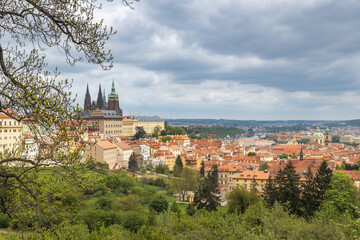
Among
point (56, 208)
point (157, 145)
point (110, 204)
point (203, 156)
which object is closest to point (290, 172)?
point (110, 204)

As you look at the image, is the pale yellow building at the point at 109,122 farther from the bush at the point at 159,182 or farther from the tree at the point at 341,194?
the tree at the point at 341,194

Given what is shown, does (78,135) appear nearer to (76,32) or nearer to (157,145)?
(76,32)

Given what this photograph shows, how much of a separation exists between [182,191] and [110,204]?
61.6 feet

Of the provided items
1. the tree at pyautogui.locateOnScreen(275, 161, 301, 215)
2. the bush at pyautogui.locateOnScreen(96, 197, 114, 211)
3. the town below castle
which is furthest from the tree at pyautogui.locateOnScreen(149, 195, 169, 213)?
the tree at pyautogui.locateOnScreen(275, 161, 301, 215)

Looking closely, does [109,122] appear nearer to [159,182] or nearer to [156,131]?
[156,131]

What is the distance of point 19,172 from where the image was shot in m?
7.77

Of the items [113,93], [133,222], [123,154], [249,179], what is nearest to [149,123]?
[113,93]

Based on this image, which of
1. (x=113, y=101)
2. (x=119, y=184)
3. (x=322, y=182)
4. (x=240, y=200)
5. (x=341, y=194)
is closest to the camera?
(x=341, y=194)

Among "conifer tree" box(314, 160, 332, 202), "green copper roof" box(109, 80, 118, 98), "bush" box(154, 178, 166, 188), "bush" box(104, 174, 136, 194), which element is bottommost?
"bush" box(154, 178, 166, 188)

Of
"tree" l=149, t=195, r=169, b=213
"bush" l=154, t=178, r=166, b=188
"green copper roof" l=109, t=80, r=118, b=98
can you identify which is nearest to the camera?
"tree" l=149, t=195, r=169, b=213

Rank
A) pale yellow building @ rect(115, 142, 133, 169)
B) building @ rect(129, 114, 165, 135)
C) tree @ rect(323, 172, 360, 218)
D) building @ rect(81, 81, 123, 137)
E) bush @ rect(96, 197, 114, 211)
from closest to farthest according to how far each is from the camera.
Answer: tree @ rect(323, 172, 360, 218), bush @ rect(96, 197, 114, 211), pale yellow building @ rect(115, 142, 133, 169), building @ rect(81, 81, 123, 137), building @ rect(129, 114, 165, 135)

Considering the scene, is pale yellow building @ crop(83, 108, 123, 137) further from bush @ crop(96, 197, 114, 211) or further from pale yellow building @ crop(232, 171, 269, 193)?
bush @ crop(96, 197, 114, 211)

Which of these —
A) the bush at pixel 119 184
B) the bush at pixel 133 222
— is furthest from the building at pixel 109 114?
the bush at pixel 133 222

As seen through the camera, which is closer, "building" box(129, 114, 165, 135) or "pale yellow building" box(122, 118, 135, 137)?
"pale yellow building" box(122, 118, 135, 137)
